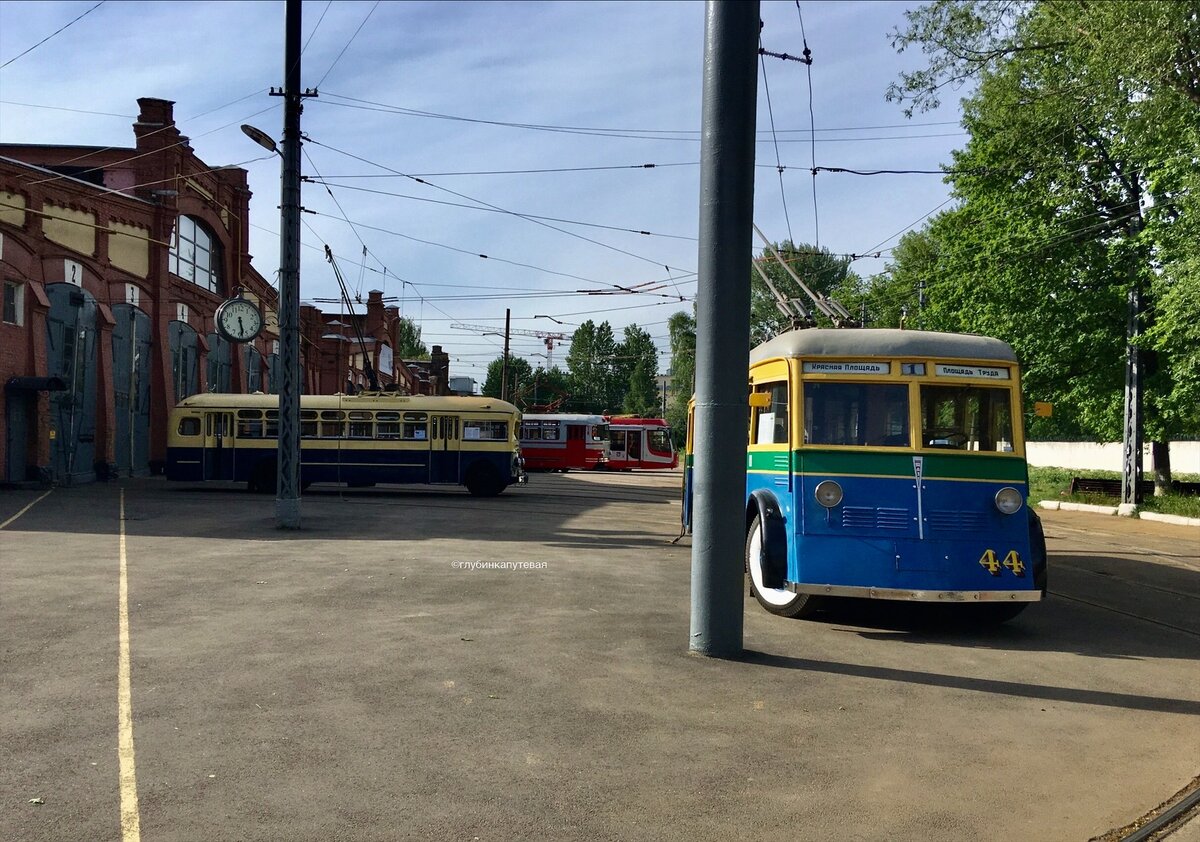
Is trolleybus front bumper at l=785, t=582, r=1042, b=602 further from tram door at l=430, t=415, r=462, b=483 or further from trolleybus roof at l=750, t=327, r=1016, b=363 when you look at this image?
tram door at l=430, t=415, r=462, b=483

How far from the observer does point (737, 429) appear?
7.86 m

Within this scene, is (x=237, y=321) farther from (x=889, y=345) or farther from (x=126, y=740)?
(x=126, y=740)

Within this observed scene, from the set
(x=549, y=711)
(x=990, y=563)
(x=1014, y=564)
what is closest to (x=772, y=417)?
(x=990, y=563)

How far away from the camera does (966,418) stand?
966 cm

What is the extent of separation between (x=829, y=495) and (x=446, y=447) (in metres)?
20.6

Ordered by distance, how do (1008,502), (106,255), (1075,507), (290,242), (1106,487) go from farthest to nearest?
1. (106,255)
2. (1106,487)
3. (1075,507)
4. (290,242)
5. (1008,502)

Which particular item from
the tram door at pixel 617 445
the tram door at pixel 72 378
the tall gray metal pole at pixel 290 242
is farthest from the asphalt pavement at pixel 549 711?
the tram door at pixel 617 445

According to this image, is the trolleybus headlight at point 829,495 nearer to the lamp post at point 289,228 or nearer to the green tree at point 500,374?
the lamp post at point 289,228

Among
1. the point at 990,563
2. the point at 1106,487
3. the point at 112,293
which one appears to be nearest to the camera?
the point at 990,563

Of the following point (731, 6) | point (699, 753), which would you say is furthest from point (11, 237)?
point (699, 753)

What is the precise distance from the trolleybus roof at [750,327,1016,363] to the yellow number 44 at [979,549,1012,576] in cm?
191

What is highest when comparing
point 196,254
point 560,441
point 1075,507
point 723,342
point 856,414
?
point 196,254

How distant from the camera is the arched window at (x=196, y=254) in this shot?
37344 millimetres

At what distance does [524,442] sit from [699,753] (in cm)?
4679
